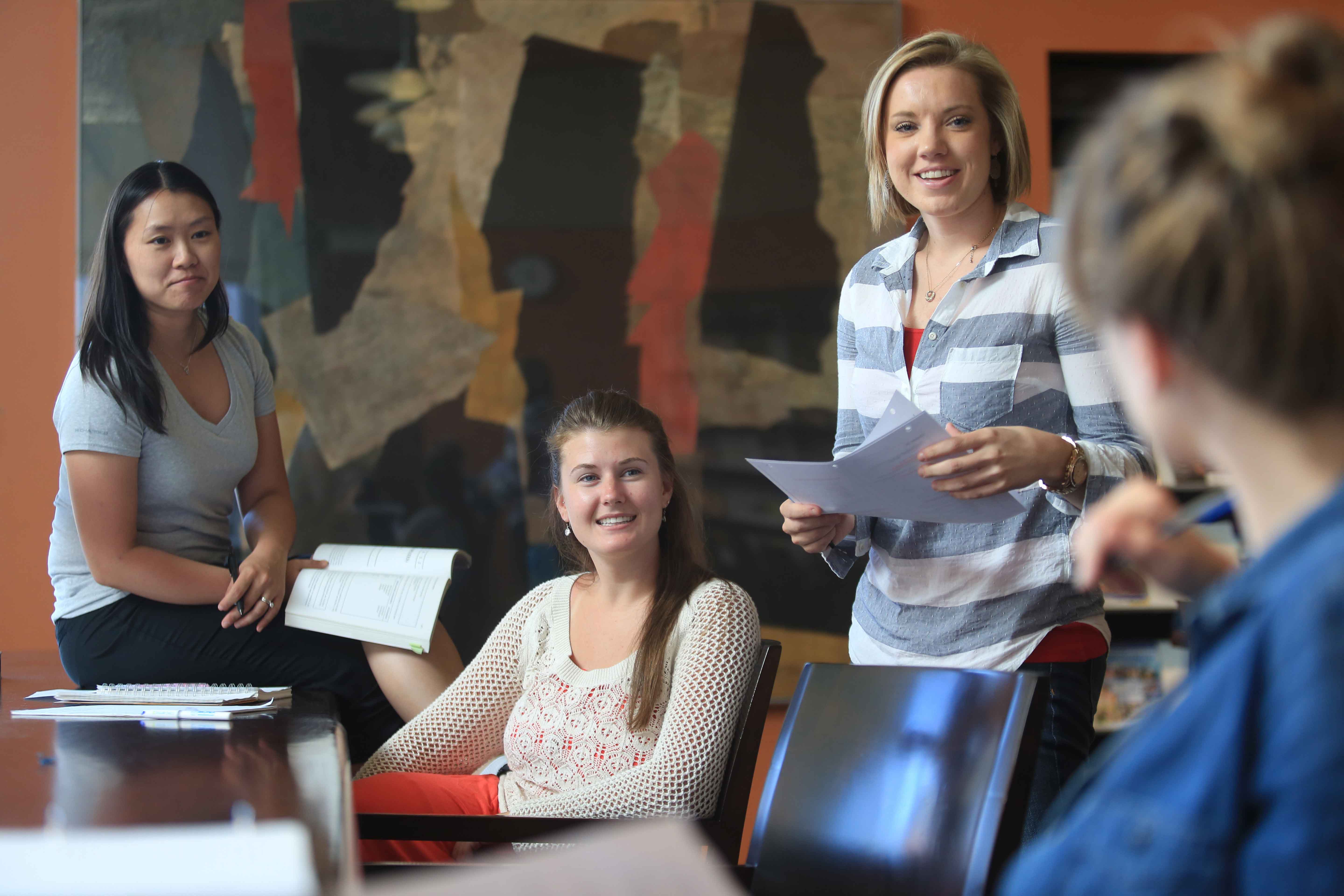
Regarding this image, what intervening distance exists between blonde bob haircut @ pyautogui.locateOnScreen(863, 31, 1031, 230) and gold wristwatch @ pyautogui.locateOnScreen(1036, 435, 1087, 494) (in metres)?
0.44

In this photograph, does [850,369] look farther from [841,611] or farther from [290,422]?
[290,422]

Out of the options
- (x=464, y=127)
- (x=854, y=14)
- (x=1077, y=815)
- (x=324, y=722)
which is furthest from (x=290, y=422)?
(x=1077, y=815)

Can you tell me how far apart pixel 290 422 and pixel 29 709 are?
1630mm

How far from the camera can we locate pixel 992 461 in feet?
4.75

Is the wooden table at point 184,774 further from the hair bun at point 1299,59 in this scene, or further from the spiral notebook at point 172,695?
the hair bun at point 1299,59

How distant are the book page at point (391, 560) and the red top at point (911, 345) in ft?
2.84

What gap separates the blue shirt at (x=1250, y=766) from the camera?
1.71 ft

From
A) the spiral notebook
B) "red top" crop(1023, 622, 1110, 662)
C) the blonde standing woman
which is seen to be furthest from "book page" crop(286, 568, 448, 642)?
"red top" crop(1023, 622, 1110, 662)

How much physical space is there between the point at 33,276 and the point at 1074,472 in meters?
2.98

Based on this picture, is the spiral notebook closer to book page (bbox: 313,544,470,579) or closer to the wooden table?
the wooden table

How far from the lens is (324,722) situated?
1.55 m

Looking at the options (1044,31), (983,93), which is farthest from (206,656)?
(1044,31)

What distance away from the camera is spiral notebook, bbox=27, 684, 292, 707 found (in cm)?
164

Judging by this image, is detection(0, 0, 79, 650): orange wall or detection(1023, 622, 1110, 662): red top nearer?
detection(1023, 622, 1110, 662): red top
